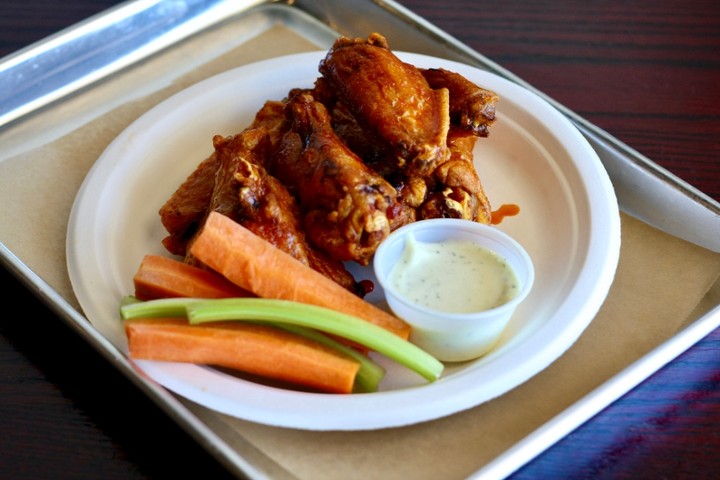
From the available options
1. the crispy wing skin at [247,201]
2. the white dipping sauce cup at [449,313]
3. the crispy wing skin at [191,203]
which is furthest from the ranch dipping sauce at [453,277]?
the crispy wing skin at [191,203]

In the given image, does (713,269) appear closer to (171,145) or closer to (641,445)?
(641,445)

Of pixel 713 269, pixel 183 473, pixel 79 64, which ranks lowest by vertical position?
pixel 183 473

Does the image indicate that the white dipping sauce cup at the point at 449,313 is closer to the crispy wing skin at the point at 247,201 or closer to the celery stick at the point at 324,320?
the celery stick at the point at 324,320

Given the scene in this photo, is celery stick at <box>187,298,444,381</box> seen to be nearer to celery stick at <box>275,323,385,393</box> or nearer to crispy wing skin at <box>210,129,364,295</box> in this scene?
celery stick at <box>275,323,385,393</box>

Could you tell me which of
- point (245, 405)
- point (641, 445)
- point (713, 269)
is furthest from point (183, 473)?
point (713, 269)

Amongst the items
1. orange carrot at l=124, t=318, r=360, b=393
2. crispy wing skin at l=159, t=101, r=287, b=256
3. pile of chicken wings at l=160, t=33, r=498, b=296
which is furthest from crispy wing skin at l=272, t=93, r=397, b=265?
orange carrot at l=124, t=318, r=360, b=393

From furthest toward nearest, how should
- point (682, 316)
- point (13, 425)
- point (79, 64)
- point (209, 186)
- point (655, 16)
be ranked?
point (655, 16)
point (79, 64)
point (209, 186)
point (682, 316)
point (13, 425)
